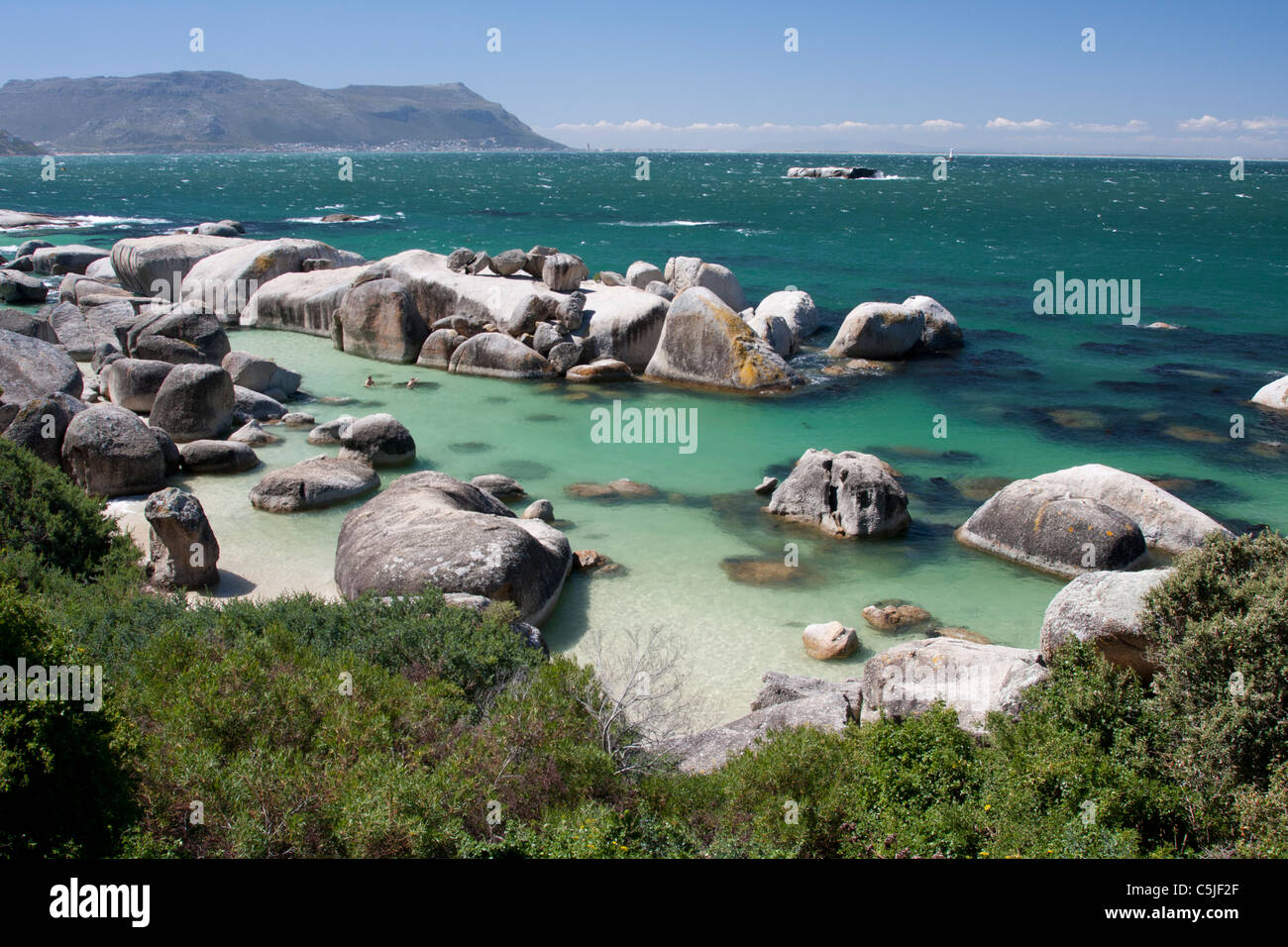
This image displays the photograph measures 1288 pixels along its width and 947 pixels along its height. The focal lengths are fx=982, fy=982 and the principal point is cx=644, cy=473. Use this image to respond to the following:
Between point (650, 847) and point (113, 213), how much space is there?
237 feet

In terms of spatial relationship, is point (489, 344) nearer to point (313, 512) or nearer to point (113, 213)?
point (313, 512)

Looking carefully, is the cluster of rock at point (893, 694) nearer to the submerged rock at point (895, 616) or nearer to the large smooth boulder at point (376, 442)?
the submerged rock at point (895, 616)

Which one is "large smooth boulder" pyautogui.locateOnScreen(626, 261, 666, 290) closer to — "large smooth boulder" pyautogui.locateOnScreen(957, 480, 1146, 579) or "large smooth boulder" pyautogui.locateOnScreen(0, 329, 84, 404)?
"large smooth boulder" pyautogui.locateOnScreen(0, 329, 84, 404)

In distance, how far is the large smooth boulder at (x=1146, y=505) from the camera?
50.8 feet

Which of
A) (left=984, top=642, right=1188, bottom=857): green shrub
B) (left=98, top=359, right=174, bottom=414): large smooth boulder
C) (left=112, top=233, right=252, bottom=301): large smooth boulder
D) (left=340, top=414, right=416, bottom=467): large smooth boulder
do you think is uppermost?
(left=112, top=233, right=252, bottom=301): large smooth boulder

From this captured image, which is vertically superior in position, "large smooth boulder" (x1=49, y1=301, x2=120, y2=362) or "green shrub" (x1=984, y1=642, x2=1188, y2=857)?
"large smooth boulder" (x1=49, y1=301, x2=120, y2=362)

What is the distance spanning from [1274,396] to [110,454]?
25222 millimetres

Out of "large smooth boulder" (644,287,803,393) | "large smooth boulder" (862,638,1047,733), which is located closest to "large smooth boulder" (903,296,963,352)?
"large smooth boulder" (644,287,803,393)

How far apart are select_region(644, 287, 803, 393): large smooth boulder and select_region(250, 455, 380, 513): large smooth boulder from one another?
10.1 m

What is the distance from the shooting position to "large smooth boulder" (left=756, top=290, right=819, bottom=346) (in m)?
29.3

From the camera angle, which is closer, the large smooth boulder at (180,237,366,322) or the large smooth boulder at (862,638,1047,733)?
the large smooth boulder at (862,638,1047,733)

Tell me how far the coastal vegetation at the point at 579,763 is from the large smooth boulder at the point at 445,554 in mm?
2761

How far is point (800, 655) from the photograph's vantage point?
12.3 meters
